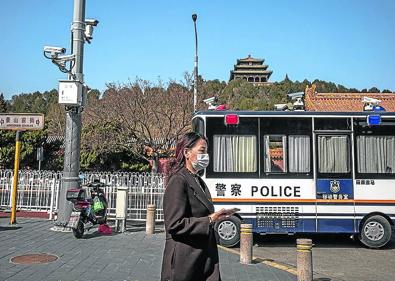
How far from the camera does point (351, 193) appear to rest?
9703mm

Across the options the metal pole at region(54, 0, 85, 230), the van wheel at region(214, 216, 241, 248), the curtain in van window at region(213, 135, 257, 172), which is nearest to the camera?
the van wheel at region(214, 216, 241, 248)

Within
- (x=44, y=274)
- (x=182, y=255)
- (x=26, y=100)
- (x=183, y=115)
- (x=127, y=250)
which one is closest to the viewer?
(x=182, y=255)

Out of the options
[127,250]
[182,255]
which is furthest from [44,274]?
[182,255]

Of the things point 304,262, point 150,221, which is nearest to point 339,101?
point 150,221

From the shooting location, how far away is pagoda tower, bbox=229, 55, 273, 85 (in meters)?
97.4

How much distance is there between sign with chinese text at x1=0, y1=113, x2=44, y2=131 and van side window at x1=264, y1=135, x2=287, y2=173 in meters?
5.89

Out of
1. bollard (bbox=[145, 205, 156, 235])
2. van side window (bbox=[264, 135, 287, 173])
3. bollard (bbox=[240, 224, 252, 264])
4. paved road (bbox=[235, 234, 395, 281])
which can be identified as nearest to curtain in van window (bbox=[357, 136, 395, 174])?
van side window (bbox=[264, 135, 287, 173])

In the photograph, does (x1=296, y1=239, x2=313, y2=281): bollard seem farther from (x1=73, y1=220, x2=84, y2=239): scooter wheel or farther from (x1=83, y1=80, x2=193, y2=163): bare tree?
(x1=83, y1=80, x2=193, y2=163): bare tree

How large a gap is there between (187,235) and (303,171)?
7436 millimetres

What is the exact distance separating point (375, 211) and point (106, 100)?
69.9ft

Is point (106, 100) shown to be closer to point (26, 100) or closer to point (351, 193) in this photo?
point (351, 193)

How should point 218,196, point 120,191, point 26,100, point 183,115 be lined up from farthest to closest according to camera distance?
point 26,100, point 183,115, point 120,191, point 218,196

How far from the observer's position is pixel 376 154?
Result: 986 cm

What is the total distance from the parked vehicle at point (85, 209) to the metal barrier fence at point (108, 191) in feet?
7.92
